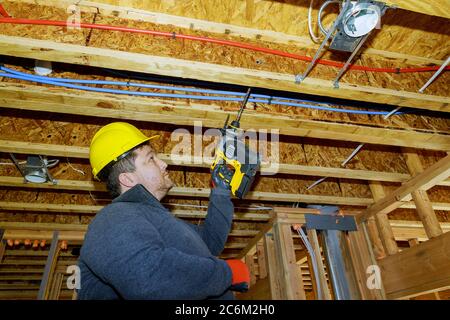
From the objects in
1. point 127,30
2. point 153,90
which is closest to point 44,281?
point 153,90

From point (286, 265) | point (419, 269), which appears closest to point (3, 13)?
point (286, 265)

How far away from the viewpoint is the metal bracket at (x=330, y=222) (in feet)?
10.6

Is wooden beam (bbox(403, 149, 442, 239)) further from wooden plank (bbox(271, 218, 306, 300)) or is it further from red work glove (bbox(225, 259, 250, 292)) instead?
red work glove (bbox(225, 259, 250, 292))

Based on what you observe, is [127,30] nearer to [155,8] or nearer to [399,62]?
[155,8]

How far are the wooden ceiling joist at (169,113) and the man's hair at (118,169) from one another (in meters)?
0.38

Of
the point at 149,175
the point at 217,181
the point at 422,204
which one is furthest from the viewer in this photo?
the point at 422,204

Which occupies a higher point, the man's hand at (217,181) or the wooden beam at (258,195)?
the wooden beam at (258,195)

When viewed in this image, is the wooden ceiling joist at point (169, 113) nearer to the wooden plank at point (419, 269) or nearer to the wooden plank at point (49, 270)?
the wooden plank at point (419, 269)

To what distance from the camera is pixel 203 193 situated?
9.50 feet

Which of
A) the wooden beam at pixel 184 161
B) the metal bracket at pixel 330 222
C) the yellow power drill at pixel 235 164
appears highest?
the wooden beam at pixel 184 161

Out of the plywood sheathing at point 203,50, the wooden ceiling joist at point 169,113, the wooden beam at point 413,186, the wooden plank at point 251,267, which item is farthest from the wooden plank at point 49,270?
the wooden beam at point 413,186

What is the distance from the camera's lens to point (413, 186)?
8.84 feet

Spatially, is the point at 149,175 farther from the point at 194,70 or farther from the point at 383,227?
the point at 383,227

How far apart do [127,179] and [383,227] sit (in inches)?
105
